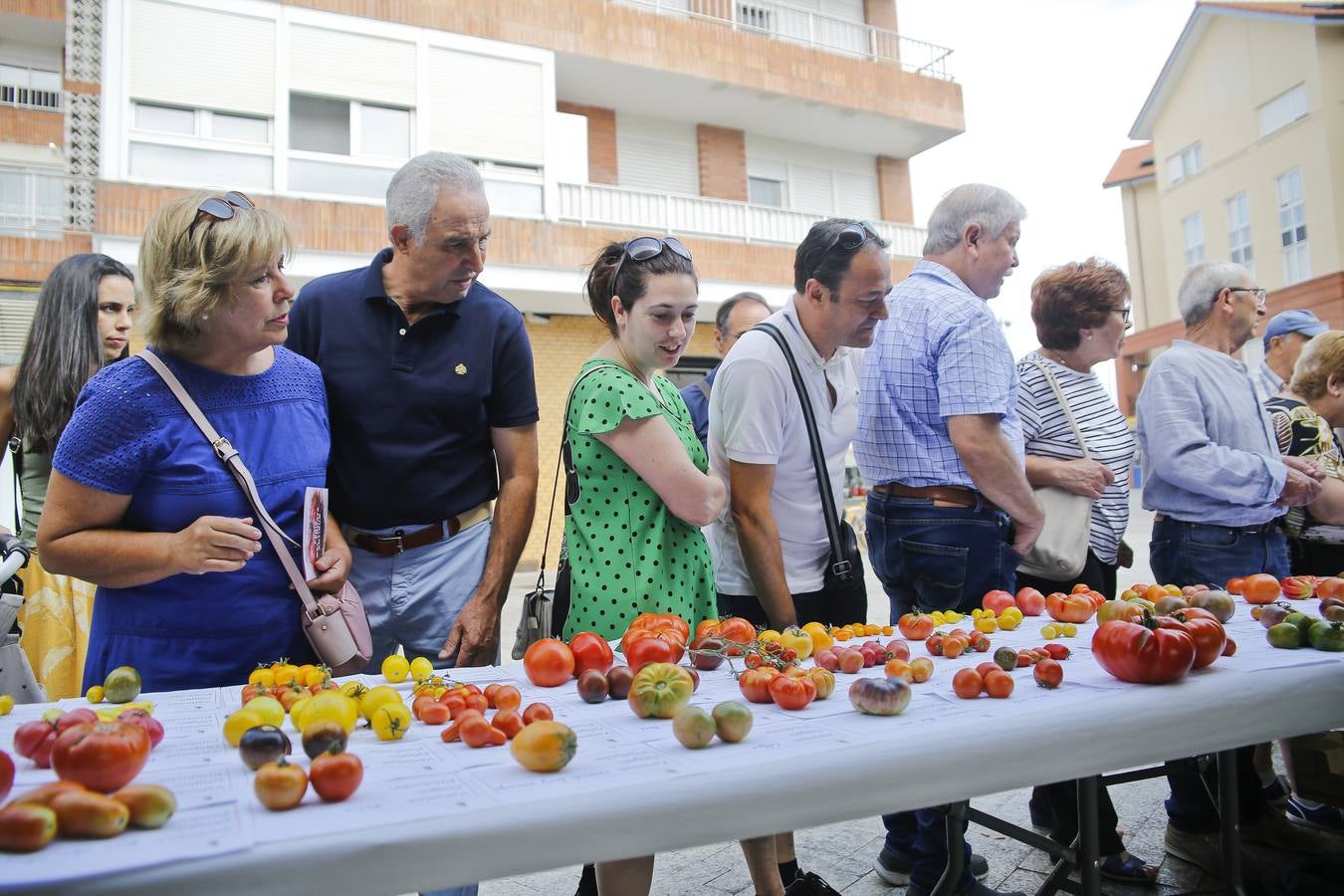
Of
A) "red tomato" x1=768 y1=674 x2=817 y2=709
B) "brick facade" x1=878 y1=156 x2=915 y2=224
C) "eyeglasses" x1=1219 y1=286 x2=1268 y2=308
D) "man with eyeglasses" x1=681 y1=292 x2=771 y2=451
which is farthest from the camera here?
"brick facade" x1=878 y1=156 x2=915 y2=224

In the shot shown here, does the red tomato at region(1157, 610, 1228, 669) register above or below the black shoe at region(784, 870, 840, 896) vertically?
above

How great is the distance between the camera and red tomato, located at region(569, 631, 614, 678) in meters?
1.71

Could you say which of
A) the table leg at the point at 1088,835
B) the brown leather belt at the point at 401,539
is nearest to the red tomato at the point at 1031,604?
the table leg at the point at 1088,835

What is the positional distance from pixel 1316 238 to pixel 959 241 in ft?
64.4

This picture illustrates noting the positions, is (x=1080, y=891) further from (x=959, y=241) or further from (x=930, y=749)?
(x=959, y=241)

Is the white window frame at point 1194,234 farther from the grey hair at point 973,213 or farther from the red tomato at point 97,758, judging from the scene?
the red tomato at point 97,758

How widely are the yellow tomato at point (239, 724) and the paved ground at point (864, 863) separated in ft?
5.95

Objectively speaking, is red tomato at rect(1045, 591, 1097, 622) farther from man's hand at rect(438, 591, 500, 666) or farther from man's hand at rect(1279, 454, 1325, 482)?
man's hand at rect(1279, 454, 1325, 482)

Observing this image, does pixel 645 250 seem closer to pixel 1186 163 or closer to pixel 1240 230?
pixel 1240 230

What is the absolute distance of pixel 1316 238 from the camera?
18.2m

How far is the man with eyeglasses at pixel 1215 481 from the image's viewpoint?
3.09 metres

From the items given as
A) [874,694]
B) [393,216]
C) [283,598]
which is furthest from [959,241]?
[283,598]

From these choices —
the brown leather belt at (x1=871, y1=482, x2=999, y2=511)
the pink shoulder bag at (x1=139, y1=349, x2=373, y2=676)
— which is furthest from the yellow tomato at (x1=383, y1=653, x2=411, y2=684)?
the brown leather belt at (x1=871, y1=482, x2=999, y2=511)

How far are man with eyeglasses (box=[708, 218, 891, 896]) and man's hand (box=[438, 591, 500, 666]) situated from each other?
71cm
